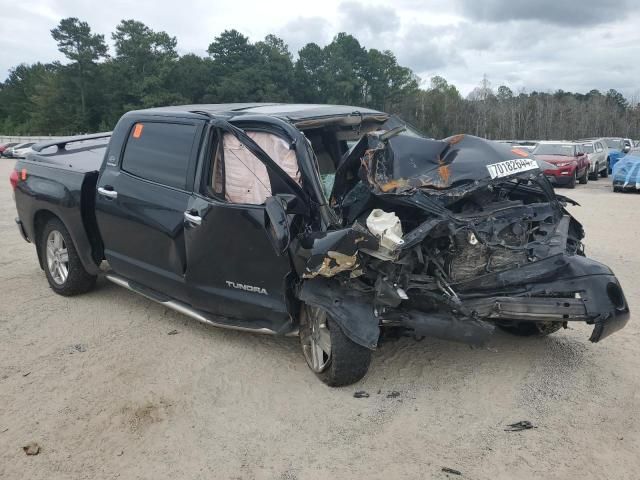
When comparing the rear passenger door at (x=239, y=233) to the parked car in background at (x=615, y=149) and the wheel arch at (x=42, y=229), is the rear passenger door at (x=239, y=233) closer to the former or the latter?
the wheel arch at (x=42, y=229)

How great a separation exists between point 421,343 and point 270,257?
1.50 metres

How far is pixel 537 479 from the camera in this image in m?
2.87

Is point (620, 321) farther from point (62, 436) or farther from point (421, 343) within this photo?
point (62, 436)

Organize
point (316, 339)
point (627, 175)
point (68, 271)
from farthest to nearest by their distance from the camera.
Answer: point (627, 175), point (68, 271), point (316, 339)

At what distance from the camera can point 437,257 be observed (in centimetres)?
367

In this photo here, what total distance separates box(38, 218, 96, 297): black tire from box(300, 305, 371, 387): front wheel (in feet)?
9.04

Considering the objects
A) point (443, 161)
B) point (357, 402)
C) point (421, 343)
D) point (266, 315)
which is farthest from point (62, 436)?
point (443, 161)

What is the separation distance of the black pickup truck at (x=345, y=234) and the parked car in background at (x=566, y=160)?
14.5 m

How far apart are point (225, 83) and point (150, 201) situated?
61874 millimetres

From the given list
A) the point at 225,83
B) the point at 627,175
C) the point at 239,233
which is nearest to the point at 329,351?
the point at 239,233

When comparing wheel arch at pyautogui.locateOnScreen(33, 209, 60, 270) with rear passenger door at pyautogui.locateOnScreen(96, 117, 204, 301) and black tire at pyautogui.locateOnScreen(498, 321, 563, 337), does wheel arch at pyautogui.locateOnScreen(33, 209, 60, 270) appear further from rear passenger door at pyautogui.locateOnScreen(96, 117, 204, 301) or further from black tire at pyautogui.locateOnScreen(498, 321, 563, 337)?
black tire at pyautogui.locateOnScreen(498, 321, 563, 337)

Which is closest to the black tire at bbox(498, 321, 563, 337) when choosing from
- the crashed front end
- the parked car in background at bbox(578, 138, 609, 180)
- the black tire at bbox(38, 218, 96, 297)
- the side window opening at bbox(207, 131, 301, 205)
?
the crashed front end

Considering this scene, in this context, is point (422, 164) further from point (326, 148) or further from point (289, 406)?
point (289, 406)

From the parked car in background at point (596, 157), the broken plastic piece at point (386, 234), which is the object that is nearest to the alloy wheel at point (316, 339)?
the broken plastic piece at point (386, 234)
